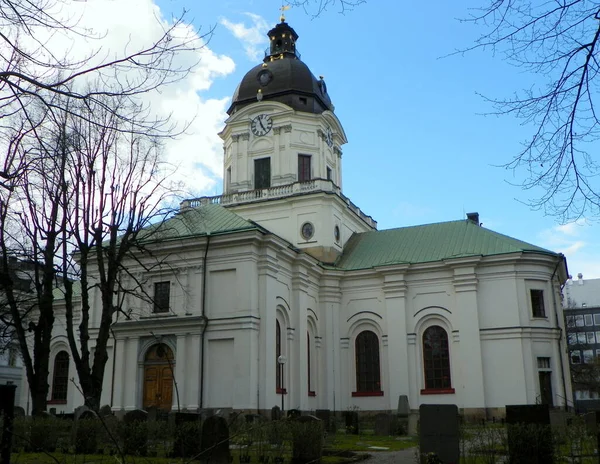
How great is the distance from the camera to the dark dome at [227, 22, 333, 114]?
39531 millimetres

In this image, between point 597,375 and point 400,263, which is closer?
point 400,263

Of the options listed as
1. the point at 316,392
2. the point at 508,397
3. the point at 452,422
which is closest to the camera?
the point at 452,422

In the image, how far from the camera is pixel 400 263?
111ft

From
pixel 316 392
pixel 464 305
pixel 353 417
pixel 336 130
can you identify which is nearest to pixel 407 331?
pixel 464 305

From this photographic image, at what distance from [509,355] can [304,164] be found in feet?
54.3

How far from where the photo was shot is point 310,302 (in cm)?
3384

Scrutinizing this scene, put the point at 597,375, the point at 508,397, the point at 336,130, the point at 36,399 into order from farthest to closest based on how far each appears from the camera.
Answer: the point at 597,375
the point at 336,130
the point at 508,397
the point at 36,399

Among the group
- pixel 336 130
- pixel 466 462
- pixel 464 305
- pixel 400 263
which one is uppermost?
pixel 336 130

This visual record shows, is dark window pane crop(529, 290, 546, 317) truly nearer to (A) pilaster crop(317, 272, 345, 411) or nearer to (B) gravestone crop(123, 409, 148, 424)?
(A) pilaster crop(317, 272, 345, 411)

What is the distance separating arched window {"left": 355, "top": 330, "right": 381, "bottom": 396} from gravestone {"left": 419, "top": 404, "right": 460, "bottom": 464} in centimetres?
2150

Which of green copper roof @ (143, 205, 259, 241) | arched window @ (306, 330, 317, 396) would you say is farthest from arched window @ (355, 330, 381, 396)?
green copper roof @ (143, 205, 259, 241)

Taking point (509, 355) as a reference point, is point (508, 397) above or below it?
below

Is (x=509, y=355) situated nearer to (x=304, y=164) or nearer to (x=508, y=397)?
(x=508, y=397)

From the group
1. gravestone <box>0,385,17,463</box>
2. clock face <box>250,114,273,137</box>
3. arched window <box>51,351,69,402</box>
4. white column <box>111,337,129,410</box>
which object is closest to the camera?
gravestone <box>0,385,17,463</box>
